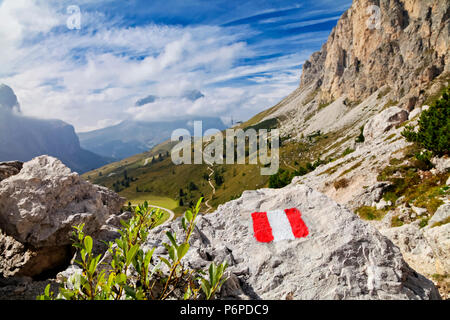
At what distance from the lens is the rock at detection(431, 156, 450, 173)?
26.3m

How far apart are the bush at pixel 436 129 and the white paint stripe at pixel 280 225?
30091 mm

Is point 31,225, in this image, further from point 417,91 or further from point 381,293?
point 417,91

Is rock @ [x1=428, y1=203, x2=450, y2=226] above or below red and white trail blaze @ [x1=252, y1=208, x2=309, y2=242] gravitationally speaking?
below

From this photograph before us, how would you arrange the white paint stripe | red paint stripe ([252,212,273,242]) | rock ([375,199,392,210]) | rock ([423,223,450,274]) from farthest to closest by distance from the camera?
rock ([375,199,392,210]) → rock ([423,223,450,274]) → red paint stripe ([252,212,273,242]) → the white paint stripe

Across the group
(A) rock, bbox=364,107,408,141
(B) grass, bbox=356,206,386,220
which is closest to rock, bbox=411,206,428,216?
(B) grass, bbox=356,206,386,220

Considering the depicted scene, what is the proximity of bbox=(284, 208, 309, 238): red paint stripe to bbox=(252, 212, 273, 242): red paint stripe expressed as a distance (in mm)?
812

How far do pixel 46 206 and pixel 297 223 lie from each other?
1401 centimetres

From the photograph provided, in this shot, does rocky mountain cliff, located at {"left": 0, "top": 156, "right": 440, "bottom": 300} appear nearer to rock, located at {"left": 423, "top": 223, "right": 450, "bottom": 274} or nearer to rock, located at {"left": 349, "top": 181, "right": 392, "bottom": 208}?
rock, located at {"left": 423, "top": 223, "right": 450, "bottom": 274}

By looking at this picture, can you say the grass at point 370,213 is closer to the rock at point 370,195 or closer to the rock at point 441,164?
the rock at point 370,195
